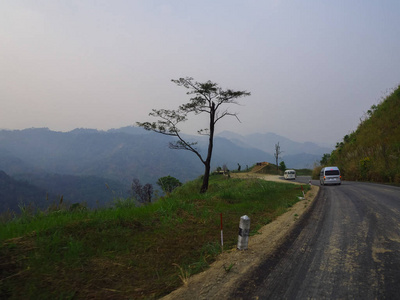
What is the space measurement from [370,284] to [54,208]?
9198mm

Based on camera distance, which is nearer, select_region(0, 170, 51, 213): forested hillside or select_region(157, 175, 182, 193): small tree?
select_region(157, 175, 182, 193): small tree

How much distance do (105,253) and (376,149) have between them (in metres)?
31.8

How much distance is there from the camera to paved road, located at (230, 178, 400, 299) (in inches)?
143

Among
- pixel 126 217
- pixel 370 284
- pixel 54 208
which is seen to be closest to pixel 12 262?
pixel 126 217

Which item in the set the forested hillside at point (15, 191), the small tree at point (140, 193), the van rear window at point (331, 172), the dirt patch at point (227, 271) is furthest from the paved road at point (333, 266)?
the forested hillside at point (15, 191)

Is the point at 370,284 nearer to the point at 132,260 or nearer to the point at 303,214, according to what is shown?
the point at 132,260

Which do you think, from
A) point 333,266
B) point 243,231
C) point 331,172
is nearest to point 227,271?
point 243,231

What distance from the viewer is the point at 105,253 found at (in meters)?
5.51

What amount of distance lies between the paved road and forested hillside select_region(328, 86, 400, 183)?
19782mm

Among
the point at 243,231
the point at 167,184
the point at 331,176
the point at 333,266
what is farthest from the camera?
the point at 331,176

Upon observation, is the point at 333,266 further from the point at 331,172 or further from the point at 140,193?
the point at 331,172

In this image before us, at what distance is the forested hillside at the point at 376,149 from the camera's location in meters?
24.5

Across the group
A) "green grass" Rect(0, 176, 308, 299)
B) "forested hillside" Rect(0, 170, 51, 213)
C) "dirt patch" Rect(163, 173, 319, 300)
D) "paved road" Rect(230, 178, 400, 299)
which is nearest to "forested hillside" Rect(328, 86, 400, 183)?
"paved road" Rect(230, 178, 400, 299)

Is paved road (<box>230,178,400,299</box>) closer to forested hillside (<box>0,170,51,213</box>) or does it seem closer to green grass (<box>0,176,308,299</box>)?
green grass (<box>0,176,308,299</box>)
